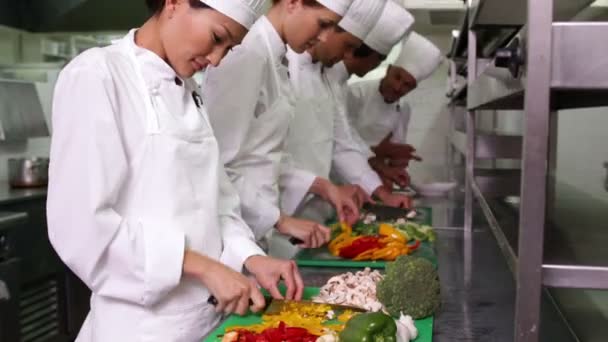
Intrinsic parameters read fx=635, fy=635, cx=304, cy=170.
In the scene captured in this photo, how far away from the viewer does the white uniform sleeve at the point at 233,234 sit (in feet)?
4.48

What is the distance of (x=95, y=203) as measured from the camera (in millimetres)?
1094

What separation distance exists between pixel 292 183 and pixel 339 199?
17cm

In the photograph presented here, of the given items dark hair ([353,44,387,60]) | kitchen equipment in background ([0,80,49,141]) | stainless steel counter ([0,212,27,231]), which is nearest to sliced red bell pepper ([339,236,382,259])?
dark hair ([353,44,387,60])

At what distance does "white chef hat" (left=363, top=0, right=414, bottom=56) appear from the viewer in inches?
97.5

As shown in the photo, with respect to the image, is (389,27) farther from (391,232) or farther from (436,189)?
(436,189)

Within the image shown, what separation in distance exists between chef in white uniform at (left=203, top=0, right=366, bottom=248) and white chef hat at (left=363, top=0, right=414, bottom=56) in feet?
2.40

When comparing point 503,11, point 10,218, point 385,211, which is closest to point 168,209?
point 503,11

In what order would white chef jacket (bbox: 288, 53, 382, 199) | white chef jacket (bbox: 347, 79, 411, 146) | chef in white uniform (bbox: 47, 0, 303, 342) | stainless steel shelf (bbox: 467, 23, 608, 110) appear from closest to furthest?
stainless steel shelf (bbox: 467, 23, 608, 110)
chef in white uniform (bbox: 47, 0, 303, 342)
white chef jacket (bbox: 288, 53, 382, 199)
white chef jacket (bbox: 347, 79, 411, 146)

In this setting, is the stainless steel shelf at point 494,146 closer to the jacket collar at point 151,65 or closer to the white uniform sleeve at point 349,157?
the white uniform sleeve at point 349,157

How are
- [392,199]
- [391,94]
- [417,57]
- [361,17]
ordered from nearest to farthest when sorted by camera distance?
1. [361,17]
2. [392,199]
3. [417,57]
4. [391,94]

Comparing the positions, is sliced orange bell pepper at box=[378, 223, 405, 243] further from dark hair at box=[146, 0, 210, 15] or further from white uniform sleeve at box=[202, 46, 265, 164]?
dark hair at box=[146, 0, 210, 15]

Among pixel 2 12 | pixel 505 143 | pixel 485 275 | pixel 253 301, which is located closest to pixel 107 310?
pixel 253 301

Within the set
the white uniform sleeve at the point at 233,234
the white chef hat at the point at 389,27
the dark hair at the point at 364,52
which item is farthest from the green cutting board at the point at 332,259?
the dark hair at the point at 364,52

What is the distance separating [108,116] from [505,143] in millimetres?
1292
